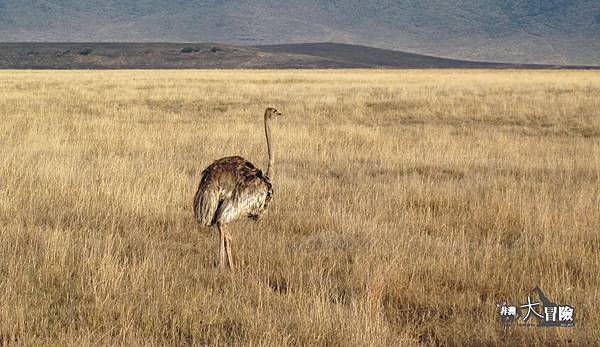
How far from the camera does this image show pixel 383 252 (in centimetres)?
575

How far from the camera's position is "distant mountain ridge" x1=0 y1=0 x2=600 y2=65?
146 metres

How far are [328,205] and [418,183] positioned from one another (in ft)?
5.87

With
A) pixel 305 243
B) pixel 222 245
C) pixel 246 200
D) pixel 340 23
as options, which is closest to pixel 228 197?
pixel 246 200

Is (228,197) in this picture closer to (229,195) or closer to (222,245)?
(229,195)

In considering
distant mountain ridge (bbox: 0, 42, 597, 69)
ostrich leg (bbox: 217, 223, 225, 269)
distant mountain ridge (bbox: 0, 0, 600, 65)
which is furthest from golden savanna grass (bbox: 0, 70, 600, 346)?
distant mountain ridge (bbox: 0, 0, 600, 65)

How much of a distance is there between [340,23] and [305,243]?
16107cm

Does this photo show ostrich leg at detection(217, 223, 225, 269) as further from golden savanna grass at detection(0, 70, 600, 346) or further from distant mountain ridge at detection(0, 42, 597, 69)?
distant mountain ridge at detection(0, 42, 597, 69)

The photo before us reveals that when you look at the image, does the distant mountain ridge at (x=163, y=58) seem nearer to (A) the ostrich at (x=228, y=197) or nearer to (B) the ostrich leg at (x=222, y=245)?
(A) the ostrich at (x=228, y=197)

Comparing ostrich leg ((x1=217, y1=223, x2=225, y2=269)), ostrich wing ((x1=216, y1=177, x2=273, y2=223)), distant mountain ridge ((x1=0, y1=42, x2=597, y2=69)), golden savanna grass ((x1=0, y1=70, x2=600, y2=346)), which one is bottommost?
distant mountain ridge ((x1=0, y1=42, x2=597, y2=69))

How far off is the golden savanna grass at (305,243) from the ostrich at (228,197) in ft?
1.20

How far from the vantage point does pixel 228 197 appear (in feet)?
17.5

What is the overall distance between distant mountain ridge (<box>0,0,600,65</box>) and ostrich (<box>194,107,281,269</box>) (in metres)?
136

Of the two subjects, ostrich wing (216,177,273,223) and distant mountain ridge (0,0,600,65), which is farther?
distant mountain ridge (0,0,600,65)

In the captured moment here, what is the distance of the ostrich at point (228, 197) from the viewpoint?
209 inches
